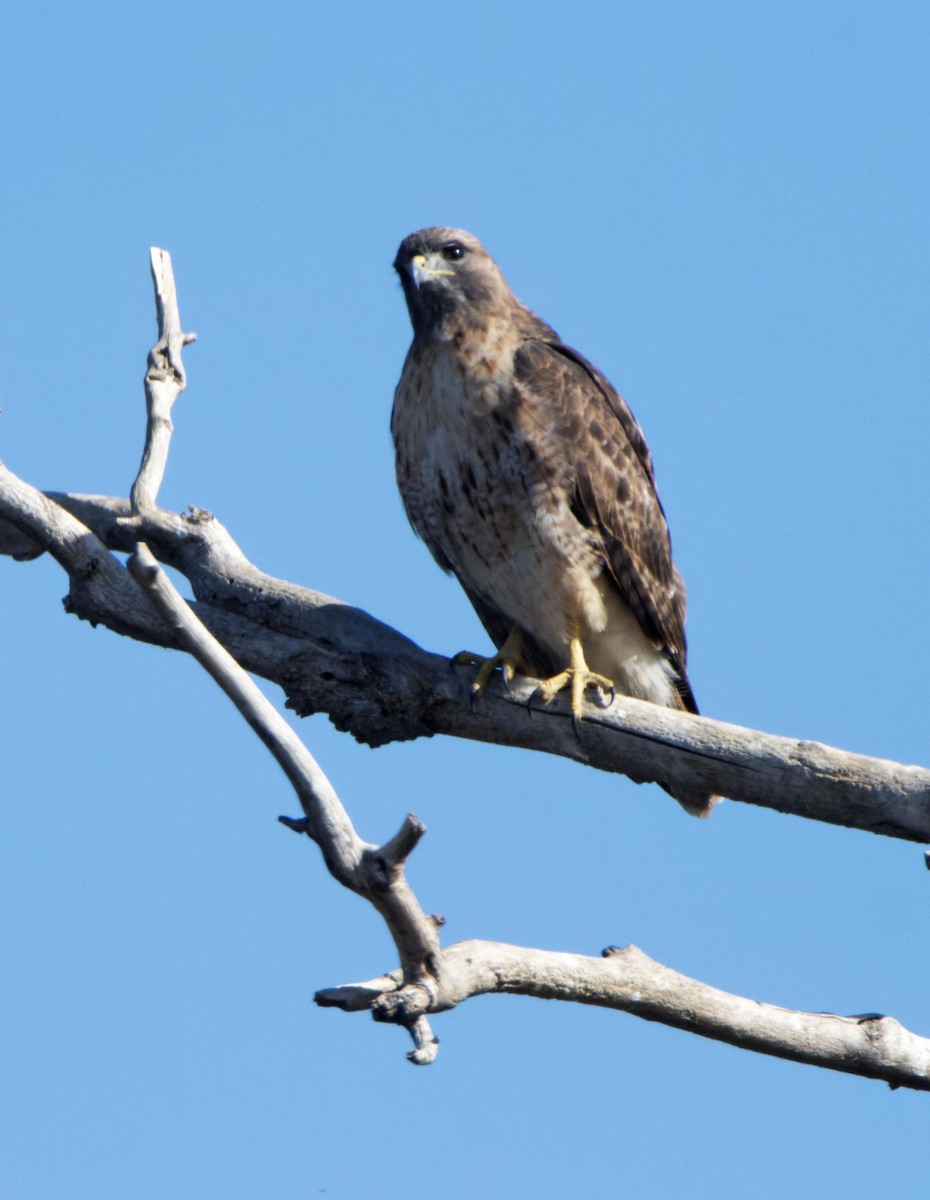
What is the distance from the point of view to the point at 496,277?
613cm

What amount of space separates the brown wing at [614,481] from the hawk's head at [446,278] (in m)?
0.30

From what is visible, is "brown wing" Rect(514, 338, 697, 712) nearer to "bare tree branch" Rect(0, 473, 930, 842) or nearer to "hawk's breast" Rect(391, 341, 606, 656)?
"hawk's breast" Rect(391, 341, 606, 656)

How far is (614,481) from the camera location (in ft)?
18.9

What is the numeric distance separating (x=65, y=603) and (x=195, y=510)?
2.12ft

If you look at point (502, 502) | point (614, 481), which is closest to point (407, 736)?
point (502, 502)

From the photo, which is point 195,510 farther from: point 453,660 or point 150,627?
point 453,660

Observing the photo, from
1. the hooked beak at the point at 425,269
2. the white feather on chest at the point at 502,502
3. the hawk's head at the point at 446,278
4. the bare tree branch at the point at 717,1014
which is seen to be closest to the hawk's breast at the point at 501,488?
the white feather on chest at the point at 502,502

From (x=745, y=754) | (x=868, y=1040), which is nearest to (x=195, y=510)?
(x=745, y=754)

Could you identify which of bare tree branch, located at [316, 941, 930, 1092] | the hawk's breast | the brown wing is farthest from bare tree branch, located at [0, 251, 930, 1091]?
the brown wing

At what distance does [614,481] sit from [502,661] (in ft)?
2.67

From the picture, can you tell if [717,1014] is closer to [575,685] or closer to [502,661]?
[575,685]

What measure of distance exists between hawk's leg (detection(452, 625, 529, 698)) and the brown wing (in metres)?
0.45

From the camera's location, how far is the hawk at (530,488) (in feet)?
18.4

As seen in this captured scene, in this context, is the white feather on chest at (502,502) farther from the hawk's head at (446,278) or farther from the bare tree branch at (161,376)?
the bare tree branch at (161,376)
